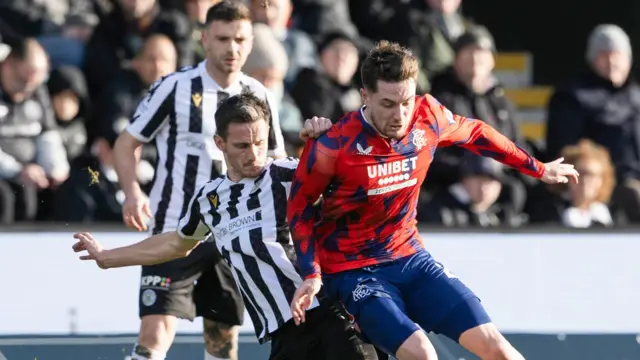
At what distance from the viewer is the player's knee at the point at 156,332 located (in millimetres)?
7555

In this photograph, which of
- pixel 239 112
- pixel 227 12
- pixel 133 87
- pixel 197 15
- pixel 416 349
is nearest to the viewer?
pixel 416 349

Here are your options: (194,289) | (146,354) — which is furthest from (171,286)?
(146,354)

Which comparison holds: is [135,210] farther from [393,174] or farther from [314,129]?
[393,174]

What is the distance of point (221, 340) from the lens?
7863 millimetres

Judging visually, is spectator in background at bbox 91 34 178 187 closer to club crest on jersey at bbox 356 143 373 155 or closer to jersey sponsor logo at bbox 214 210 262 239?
jersey sponsor logo at bbox 214 210 262 239

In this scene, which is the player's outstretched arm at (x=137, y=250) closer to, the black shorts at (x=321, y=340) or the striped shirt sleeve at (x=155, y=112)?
the black shorts at (x=321, y=340)

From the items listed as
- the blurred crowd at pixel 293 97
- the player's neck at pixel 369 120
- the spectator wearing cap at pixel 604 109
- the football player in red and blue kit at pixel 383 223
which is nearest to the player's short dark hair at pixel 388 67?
the football player in red and blue kit at pixel 383 223

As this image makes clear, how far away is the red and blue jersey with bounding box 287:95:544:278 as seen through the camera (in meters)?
6.12

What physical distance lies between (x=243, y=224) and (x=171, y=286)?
1309 mm

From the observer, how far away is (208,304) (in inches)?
307

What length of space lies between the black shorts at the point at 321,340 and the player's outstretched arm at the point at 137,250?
25.2 inches

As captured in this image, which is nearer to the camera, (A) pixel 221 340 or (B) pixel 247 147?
(B) pixel 247 147

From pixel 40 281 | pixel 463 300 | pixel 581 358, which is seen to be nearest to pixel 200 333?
pixel 40 281

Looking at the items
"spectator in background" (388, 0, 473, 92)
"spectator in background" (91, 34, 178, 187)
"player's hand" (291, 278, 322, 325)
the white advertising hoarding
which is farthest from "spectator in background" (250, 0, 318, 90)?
"player's hand" (291, 278, 322, 325)
